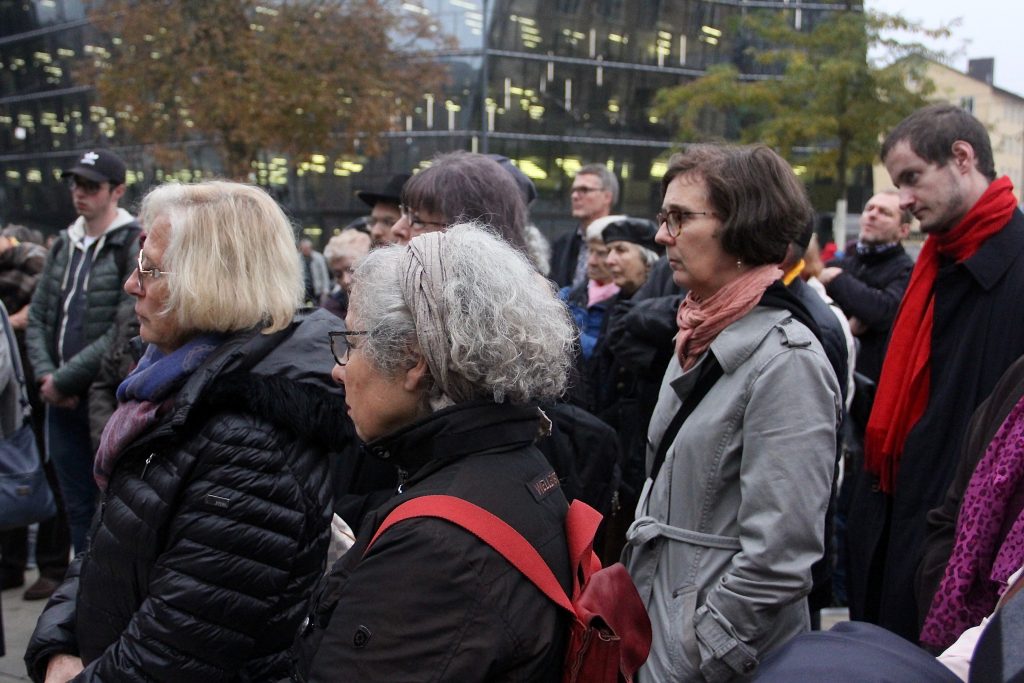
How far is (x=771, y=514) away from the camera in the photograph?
7.40 feet

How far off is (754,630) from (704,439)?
→ 0.47m

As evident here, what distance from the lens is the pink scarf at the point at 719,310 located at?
8.27 ft

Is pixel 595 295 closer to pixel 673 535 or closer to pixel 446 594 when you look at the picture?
pixel 673 535

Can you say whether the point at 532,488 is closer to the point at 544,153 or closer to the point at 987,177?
the point at 987,177

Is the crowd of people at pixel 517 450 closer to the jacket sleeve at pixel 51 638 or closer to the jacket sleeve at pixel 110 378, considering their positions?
the jacket sleeve at pixel 51 638

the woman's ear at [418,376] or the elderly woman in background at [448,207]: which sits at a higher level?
the elderly woman in background at [448,207]

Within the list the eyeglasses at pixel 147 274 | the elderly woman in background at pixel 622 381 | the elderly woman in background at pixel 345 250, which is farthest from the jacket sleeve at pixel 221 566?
the elderly woman in background at pixel 345 250

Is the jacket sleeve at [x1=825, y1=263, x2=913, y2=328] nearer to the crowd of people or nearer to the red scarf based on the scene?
the crowd of people

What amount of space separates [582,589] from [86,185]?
4.65 meters

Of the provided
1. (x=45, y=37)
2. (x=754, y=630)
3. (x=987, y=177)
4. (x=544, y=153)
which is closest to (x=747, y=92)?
(x=544, y=153)

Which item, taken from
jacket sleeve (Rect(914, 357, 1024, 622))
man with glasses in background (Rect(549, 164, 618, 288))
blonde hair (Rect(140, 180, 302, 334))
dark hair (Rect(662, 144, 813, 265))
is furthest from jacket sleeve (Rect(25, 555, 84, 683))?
man with glasses in background (Rect(549, 164, 618, 288))

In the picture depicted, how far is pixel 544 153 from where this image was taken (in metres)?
26.7

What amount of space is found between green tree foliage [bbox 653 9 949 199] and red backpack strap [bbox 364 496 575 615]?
63.9 feet

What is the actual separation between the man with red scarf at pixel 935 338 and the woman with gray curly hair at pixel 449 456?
1.72m
